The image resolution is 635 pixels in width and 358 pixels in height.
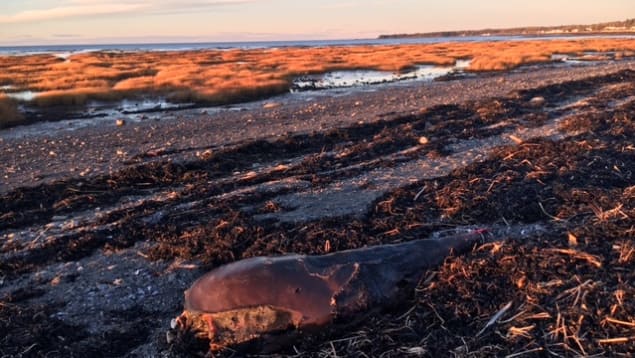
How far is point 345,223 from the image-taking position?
7.45 metres

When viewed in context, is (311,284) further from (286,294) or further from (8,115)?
(8,115)

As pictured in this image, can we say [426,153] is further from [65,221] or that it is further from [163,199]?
[65,221]

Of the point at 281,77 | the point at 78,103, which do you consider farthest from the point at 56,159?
the point at 281,77

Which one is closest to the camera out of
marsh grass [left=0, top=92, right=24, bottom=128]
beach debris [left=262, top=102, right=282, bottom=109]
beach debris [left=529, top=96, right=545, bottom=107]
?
beach debris [left=529, top=96, right=545, bottom=107]

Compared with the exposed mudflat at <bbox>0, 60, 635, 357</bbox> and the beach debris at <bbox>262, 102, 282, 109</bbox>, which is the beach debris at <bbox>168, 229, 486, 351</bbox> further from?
the beach debris at <bbox>262, 102, 282, 109</bbox>

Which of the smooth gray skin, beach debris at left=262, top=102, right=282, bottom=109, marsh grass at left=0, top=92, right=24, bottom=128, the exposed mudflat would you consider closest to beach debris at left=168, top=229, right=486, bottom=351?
the smooth gray skin

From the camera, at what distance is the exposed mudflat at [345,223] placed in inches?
184

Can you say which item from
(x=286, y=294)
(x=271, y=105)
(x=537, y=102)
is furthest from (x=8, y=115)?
(x=286, y=294)

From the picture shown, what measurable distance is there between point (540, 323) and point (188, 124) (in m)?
16.0

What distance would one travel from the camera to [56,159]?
539 inches

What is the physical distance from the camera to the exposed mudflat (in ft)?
15.3

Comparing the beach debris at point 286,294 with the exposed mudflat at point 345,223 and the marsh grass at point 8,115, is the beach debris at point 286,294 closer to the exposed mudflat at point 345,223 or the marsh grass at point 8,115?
the exposed mudflat at point 345,223

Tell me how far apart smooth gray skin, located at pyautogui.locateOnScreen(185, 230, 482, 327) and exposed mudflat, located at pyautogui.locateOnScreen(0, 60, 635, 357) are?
0.16 metres

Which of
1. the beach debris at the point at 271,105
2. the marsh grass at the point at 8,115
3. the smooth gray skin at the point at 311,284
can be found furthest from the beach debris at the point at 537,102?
the marsh grass at the point at 8,115
